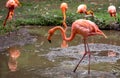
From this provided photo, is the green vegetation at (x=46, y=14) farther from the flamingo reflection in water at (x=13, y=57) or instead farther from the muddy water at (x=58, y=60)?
the muddy water at (x=58, y=60)

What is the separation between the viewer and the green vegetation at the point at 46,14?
42.0 feet

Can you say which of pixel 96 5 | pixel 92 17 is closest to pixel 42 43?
pixel 92 17

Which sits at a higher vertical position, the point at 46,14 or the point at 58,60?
the point at 46,14

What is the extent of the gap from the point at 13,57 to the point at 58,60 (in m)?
1.10

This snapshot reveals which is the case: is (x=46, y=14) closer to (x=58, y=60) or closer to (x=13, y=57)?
(x=13, y=57)

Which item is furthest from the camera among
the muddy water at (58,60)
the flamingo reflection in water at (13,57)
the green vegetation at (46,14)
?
the green vegetation at (46,14)

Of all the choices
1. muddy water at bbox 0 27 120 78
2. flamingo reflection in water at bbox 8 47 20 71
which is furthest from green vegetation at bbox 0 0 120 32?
muddy water at bbox 0 27 120 78

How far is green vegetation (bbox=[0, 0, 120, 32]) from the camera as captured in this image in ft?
42.0

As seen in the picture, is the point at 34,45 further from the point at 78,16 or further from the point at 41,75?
the point at 78,16

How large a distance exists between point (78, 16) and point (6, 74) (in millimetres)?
6351

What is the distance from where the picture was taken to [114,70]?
7.86 m

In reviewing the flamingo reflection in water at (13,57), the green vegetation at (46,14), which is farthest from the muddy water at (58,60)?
the green vegetation at (46,14)

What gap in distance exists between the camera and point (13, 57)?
9.02m

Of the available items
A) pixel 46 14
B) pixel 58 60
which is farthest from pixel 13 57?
pixel 46 14
